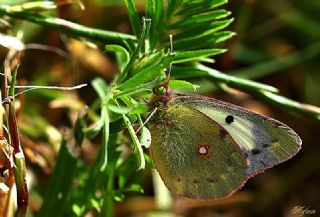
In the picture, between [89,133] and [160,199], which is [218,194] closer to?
[89,133]

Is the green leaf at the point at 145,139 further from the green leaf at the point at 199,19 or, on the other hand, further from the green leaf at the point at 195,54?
the green leaf at the point at 199,19

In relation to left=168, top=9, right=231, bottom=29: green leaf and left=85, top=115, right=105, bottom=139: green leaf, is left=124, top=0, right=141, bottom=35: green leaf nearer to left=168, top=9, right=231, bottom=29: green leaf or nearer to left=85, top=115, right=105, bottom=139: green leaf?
left=168, top=9, right=231, bottom=29: green leaf

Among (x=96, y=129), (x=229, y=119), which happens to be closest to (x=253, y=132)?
(x=229, y=119)

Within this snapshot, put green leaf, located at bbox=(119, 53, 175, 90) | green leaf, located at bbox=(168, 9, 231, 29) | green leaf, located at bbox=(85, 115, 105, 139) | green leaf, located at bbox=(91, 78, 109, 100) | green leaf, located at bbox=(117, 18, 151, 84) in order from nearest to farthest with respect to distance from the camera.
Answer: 1. green leaf, located at bbox=(119, 53, 175, 90)
2. green leaf, located at bbox=(117, 18, 151, 84)
3. green leaf, located at bbox=(85, 115, 105, 139)
4. green leaf, located at bbox=(168, 9, 231, 29)
5. green leaf, located at bbox=(91, 78, 109, 100)

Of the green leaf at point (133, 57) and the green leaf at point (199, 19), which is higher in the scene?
the green leaf at point (133, 57)

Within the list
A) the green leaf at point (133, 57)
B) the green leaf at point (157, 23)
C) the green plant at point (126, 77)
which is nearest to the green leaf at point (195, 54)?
the green plant at point (126, 77)

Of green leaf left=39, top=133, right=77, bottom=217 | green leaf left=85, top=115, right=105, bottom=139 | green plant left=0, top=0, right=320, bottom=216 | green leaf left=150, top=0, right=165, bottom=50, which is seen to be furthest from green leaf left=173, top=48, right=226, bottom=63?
green leaf left=39, top=133, right=77, bottom=217

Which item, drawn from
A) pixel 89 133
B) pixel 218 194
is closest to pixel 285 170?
pixel 218 194
